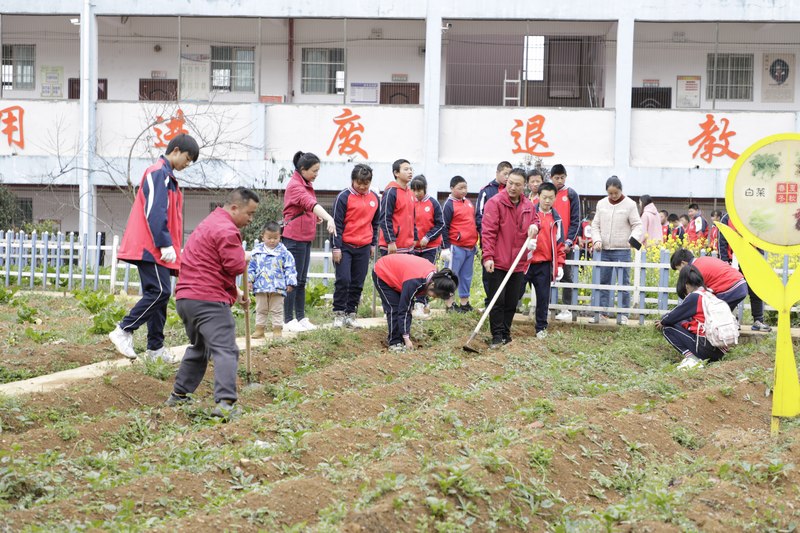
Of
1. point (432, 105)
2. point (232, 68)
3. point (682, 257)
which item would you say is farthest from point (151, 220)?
point (232, 68)

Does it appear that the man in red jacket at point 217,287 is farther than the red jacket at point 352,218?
No

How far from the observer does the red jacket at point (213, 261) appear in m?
7.13

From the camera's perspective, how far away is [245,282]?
309 inches

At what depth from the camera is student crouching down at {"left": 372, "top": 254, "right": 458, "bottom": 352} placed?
33.0ft

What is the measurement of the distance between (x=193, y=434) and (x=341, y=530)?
2087 mm

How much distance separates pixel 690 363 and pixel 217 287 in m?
5.30

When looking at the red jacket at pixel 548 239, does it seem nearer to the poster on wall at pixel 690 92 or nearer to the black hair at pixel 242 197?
the black hair at pixel 242 197

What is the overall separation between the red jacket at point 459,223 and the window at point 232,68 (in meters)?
13.7

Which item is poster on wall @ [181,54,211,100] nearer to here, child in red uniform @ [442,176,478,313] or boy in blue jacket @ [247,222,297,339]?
child in red uniform @ [442,176,478,313]

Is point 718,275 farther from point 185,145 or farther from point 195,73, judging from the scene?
point 195,73

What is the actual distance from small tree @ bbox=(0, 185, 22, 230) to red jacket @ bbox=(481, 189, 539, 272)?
15.2 metres

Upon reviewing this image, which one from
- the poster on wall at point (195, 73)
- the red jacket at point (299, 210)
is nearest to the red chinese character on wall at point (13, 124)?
the poster on wall at point (195, 73)

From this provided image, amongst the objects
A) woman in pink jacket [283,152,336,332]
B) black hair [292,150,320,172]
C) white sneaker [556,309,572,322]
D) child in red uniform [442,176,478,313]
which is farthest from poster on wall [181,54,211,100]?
black hair [292,150,320,172]

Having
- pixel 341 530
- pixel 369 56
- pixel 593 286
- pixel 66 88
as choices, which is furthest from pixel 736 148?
pixel 341 530
